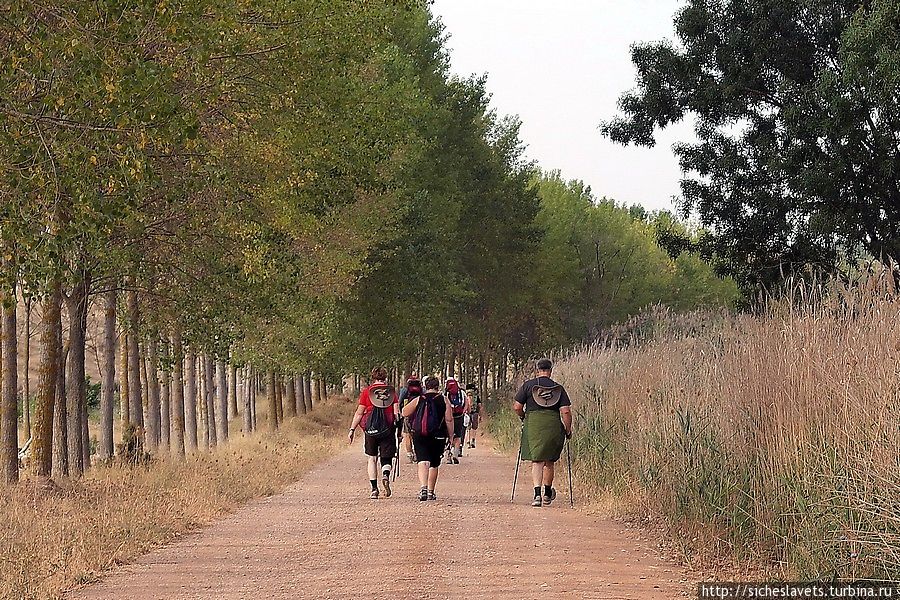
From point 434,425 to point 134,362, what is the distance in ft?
28.1

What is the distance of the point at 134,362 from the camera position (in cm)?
2555

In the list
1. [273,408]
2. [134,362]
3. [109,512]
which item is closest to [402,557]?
[109,512]

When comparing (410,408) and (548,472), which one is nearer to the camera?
(548,472)

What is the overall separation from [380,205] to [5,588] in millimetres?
26371

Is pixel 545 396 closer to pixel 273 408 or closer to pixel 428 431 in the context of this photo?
pixel 428 431

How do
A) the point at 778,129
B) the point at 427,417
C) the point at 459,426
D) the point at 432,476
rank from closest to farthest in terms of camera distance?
1. the point at 432,476
2. the point at 427,417
3. the point at 459,426
4. the point at 778,129

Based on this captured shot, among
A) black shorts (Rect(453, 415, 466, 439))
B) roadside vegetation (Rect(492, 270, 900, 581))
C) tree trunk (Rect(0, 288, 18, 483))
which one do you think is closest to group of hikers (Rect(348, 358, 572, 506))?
roadside vegetation (Rect(492, 270, 900, 581))

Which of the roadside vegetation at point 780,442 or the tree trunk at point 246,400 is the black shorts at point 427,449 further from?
the tree trunk at point 246,400

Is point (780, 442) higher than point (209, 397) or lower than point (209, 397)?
lower

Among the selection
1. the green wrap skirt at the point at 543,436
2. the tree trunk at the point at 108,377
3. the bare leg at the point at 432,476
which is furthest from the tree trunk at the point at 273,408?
the green wrap skirt at the point at 543,436

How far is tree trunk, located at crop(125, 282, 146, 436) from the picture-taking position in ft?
72.5

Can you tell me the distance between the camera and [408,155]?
37375 mm

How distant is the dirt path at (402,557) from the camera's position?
1065cm

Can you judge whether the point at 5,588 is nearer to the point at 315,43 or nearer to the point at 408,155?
the point at 315,43
